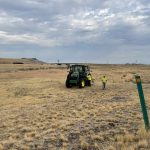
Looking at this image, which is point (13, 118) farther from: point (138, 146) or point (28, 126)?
point (138, 146)

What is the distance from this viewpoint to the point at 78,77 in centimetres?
3519

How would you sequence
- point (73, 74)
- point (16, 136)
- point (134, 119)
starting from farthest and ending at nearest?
point (73, 74)
point (134, 119)
point (16, 136)

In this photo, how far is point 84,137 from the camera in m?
10.5

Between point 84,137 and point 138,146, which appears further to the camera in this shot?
point 84,137

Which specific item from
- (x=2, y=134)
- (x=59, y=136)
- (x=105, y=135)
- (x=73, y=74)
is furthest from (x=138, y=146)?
(x=73, y=74)

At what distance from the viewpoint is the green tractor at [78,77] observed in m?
34.9

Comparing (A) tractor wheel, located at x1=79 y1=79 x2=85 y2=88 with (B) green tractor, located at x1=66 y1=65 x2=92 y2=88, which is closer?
(A) tractor wheel, located at x1=79 y1=79 x2=85 y2=88

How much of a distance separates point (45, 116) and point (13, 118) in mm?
1374

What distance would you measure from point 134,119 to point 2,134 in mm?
4692

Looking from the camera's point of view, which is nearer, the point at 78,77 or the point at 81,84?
the point at 81,84

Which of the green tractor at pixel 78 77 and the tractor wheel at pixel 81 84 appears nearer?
the tractor wheel at pixel 81 84

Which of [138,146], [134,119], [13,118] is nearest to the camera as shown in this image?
[138,146]

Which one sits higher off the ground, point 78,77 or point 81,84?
point 78,77

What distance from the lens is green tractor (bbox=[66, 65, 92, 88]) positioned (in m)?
34.9
